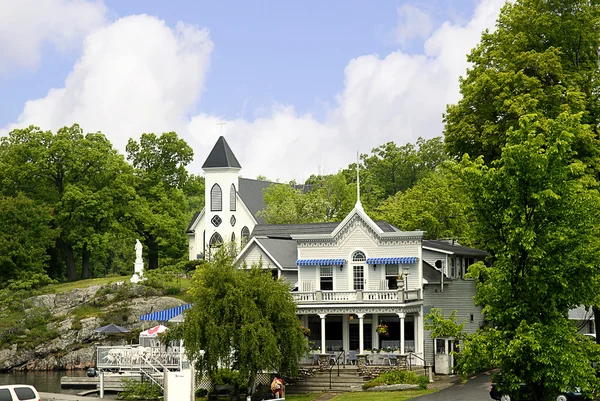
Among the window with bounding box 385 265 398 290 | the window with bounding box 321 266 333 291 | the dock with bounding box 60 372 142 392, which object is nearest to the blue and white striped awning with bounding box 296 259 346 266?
the window with bounding box 321 266 333 291

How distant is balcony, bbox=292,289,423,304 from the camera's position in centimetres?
4616

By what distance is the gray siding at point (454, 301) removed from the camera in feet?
161

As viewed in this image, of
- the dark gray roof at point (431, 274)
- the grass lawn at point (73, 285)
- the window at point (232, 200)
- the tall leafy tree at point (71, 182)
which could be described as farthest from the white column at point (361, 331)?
the window at point (232, 200)

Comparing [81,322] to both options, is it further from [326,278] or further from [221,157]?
[221,157]

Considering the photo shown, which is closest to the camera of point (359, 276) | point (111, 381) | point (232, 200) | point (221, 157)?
point (111, 381)

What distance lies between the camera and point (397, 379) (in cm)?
4234

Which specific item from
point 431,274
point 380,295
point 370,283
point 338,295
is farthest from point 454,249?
point 338,295

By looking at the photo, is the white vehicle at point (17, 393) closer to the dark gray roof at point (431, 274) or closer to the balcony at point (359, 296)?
the balcony at point (359, 296)

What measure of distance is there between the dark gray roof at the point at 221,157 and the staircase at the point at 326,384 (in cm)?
4454

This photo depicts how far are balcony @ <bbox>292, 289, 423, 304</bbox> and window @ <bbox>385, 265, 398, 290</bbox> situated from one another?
61.9 inches

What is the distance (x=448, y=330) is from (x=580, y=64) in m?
26.4

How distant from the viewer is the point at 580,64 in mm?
47188

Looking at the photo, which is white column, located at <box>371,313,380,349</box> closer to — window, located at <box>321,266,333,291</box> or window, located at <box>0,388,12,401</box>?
window, located at <box>321,266,333,291</box>

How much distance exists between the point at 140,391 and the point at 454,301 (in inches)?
712
